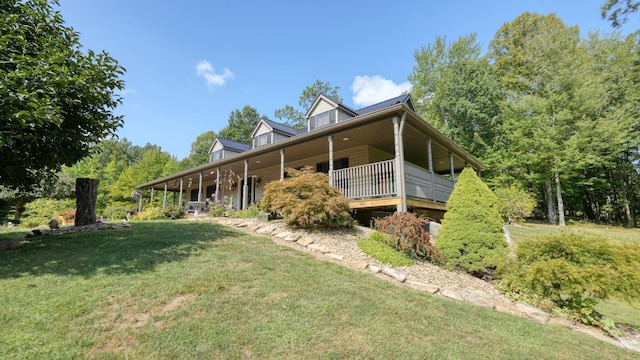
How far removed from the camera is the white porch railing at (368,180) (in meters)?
8.88

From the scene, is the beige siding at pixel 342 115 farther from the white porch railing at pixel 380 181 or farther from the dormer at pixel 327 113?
the white porch railing at pixel 380 181

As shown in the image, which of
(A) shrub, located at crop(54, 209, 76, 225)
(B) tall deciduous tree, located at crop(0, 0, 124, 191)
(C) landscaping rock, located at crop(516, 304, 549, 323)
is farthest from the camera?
(A) shrub, located at crop(54, 209, 76, 225)

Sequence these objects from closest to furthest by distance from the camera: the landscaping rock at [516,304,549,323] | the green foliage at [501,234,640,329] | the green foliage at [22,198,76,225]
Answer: the green foliage at [501,234,640,329]
the landscaping rock at [516,304,549,323]
the green foliage at [22,198,76,225]

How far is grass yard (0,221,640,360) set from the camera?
9.30ft

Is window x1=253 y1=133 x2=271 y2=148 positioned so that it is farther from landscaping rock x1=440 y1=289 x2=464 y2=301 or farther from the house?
landscaping rock x1=440 y1=289 x2=464 y2=301

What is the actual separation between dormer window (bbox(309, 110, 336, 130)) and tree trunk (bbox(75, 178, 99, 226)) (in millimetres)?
9387

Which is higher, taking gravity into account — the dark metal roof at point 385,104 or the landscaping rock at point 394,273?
the dark metal roof at point 385,104

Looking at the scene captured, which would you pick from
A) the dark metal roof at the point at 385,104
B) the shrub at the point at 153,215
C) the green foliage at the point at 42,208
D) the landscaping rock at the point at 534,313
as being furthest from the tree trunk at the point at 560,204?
the green foliage at the point at 42,208

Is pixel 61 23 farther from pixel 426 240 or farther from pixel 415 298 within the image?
pixel 426 240

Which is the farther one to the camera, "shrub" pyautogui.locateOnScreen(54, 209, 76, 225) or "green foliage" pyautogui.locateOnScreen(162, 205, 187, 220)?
"shrub" pyautogui.locateOnScreen(54, 209, 76, 225)

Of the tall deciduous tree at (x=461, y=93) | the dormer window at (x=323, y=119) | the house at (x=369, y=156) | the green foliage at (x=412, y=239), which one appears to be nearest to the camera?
the green foliage at (x=412, y=239)

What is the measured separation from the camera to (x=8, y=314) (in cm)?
311

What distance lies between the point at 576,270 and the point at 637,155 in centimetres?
2681

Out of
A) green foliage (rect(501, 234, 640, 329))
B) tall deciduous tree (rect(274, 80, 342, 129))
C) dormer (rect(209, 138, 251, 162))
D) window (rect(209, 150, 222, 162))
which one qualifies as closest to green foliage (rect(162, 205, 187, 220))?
dormer (rect(209, 138, 251, 162))
